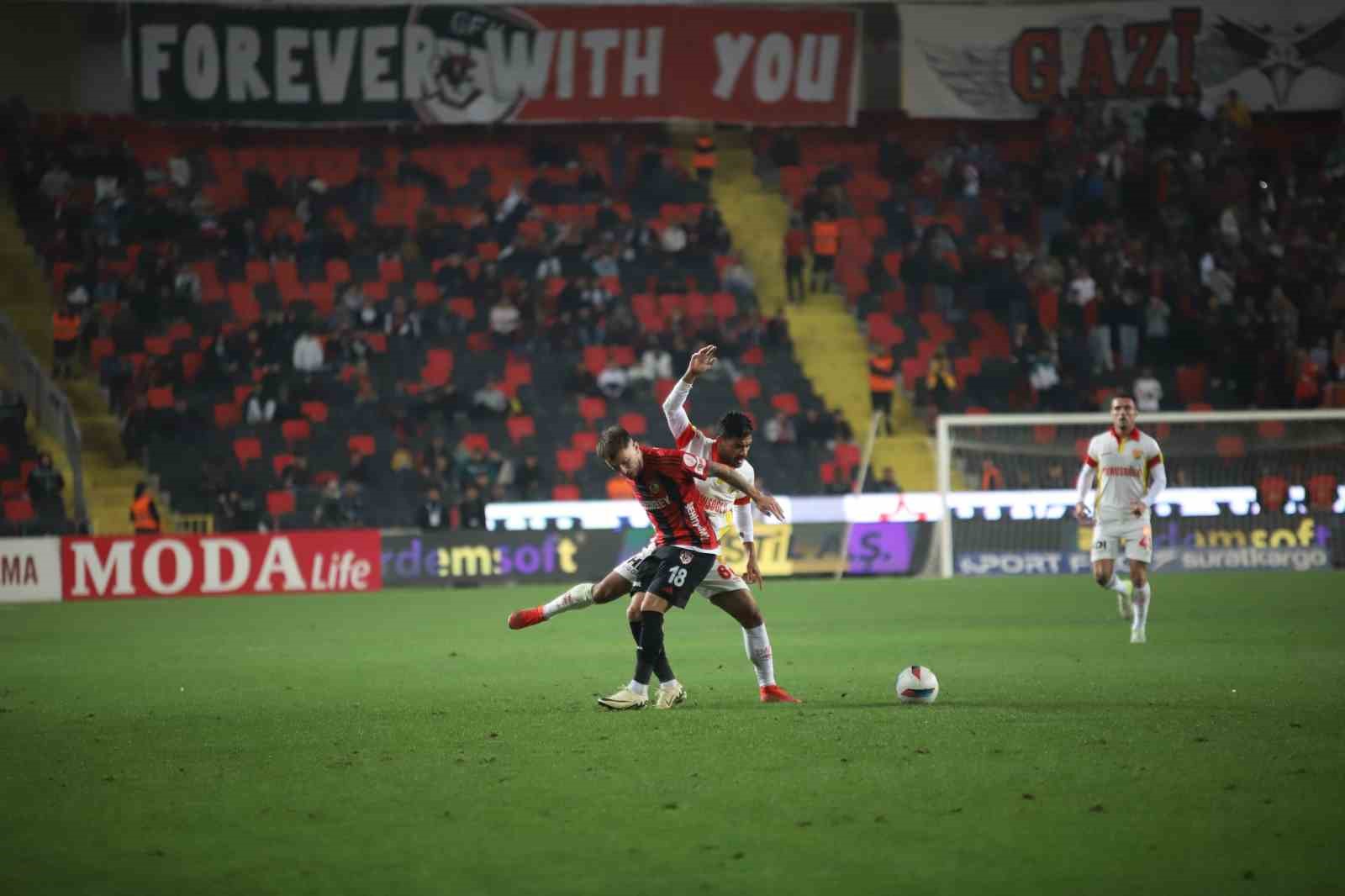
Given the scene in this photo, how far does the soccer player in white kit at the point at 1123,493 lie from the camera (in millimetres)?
15961

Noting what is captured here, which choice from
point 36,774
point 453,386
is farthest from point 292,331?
point 36,774

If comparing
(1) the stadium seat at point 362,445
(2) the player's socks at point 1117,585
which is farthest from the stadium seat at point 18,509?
(2) the player's socks at point 1117,585

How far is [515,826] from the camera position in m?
6.80

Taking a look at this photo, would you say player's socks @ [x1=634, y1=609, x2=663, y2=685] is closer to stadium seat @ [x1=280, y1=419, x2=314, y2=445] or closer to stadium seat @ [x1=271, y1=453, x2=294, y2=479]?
stadium seat @ [x1=271, y1=453, x2=294, y2=479]

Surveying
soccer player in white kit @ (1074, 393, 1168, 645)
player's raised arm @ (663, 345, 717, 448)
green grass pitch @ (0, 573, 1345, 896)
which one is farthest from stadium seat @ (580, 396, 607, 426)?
player's raised arm @ (663, 345, 717, 448)

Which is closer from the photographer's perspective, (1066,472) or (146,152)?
(1066,472)

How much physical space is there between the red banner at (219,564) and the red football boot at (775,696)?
16.6 m

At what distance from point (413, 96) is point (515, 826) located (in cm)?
2944

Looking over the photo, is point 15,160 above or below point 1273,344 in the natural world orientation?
above

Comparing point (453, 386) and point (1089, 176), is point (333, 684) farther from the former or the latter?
point (1089, 176)

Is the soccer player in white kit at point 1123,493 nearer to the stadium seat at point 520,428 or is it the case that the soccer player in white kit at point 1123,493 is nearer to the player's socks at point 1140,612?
the player's socks at point 1140,612

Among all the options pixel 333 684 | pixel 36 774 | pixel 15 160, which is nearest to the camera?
pixel 36 774

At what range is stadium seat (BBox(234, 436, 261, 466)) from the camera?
96.8ft

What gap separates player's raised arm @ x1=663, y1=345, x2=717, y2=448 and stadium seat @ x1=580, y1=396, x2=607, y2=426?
774 inches
